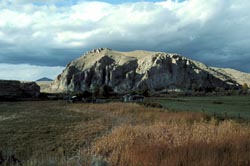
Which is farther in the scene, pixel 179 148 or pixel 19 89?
pixel 19 89

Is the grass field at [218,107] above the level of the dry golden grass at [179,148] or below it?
below

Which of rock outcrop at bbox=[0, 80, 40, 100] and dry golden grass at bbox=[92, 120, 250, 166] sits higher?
rock outcrop at bbox=[0, 80, 40, 100]

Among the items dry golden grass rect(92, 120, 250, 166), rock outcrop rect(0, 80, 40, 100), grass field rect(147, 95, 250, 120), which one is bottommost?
grass field rect(147, 95, 250, 120)

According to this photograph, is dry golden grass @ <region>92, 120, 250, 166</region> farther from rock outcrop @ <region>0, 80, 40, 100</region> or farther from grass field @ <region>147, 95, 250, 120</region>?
rock outcrop @ <region>0, 80, 40, 100</region>

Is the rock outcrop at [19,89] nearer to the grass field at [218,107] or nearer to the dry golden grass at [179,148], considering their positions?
the grass field at [218,107]

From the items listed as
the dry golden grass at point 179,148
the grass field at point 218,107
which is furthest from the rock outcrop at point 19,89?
the dry golden grass at point 179,148

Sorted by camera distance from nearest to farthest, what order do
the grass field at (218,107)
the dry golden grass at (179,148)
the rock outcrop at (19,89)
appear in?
the dry golden grass at (179,148) → the grass field at (218,107) → the rock outcrop at (19,89)

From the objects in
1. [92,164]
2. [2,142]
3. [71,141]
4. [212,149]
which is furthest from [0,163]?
[2,142]

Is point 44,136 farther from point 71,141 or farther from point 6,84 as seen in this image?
point 6,84

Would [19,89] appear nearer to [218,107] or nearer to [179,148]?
[218,107]

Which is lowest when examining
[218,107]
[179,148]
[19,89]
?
[218,107]

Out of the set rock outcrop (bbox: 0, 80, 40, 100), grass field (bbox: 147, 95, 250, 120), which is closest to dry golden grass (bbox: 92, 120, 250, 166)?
grass field (bbox: 147, 95, 250, 120)

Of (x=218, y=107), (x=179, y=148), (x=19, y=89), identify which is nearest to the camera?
(x=179, y=148)

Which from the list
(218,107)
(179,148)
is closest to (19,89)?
(218,107)
